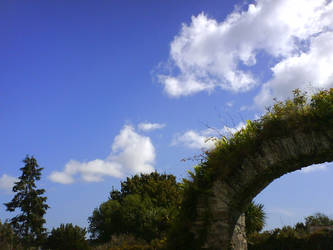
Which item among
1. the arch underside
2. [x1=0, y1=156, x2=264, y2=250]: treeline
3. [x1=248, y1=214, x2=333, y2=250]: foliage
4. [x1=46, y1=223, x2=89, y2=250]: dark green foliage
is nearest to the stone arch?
the arch underside

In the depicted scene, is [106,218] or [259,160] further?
[106,218]

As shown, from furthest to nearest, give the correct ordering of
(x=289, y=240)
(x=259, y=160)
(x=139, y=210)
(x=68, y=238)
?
(x=139, y=210) → (x=68, y=238) → (x=289, y=240) → (x=259, y=160)

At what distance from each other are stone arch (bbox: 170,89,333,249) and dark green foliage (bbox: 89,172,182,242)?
604 inches

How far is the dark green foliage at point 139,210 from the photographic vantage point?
25562 millimetres

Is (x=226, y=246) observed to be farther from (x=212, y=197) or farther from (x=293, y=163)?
(x=293, y=163)

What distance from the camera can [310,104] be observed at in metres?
7.43

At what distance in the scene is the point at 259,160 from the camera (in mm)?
7312

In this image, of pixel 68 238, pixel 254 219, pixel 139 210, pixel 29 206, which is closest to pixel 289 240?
pixel 254 219

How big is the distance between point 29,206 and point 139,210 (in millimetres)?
14451

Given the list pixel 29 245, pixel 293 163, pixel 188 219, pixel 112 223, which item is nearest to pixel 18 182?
pixel 29 245

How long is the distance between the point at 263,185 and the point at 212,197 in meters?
1.28

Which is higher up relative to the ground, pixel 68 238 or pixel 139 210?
pixel 139 210

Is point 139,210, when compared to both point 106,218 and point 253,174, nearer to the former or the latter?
point 106,218

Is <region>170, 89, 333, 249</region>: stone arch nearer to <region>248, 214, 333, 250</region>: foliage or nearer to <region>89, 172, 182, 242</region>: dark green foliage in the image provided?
<region>248, 214, 333, 250</region>: foliage
